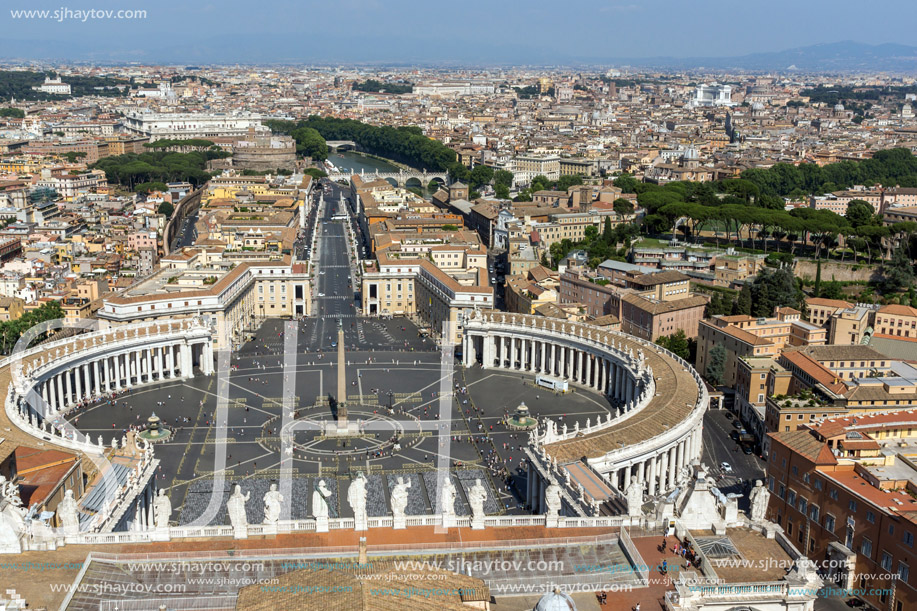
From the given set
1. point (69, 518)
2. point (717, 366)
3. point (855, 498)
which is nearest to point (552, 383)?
point (717, 366)

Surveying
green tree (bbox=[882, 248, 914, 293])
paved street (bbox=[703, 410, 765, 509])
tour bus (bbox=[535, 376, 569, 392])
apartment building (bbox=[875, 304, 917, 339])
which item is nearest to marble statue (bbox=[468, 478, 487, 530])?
paved street (bbox=[703, 410, 765, 509])

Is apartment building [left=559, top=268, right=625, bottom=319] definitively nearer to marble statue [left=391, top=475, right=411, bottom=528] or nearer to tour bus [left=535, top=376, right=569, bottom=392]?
tour bus [left=535, top=376, right=569, bottom=392]

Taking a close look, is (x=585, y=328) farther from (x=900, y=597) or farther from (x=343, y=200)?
(x=343, y=200)

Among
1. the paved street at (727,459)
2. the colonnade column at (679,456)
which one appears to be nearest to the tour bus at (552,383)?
the paved street at (727,459)

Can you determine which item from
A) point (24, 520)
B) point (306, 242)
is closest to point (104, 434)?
point (24, 520)

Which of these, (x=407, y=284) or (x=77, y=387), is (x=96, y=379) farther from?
(x=407, y=284)
